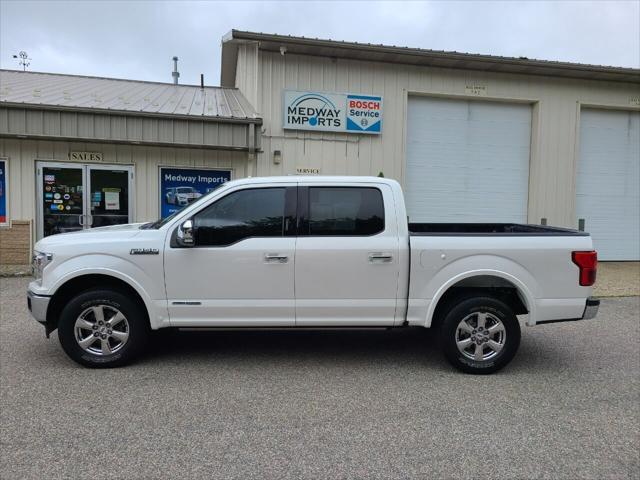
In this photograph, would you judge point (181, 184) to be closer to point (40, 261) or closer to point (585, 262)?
point (40, 261)

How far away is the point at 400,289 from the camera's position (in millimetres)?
4816

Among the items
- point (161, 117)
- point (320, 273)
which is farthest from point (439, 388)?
point (161, 117)

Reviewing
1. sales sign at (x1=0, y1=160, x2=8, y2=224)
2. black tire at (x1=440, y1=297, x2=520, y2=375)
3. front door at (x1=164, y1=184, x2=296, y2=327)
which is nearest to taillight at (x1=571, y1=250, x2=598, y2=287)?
black tire at (x1=440, y1=297, x2=520, y2=375)

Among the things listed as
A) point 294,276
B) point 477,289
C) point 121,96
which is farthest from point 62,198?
point 477,289

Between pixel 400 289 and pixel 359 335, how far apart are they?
167cm

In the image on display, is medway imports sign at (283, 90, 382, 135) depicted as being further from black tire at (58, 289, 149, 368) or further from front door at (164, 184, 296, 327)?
black tire at (58, 289, 149, 368)

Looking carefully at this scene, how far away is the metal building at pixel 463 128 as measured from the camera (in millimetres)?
11906

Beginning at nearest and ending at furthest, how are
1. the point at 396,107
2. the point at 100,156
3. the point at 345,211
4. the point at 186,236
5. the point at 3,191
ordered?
the point at 186,236 < the point at 345,211 < the point at 3,191 < the point at 100,156 < the point at 396,107

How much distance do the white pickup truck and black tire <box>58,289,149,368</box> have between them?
0.4 inches

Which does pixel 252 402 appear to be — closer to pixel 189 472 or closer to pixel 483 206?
pixel 189 472

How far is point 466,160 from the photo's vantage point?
13.1 meters

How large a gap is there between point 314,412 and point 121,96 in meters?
10.7

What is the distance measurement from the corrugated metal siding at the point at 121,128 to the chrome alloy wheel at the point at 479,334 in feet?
24.7

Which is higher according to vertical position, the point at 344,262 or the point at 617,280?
the point at 344,262
